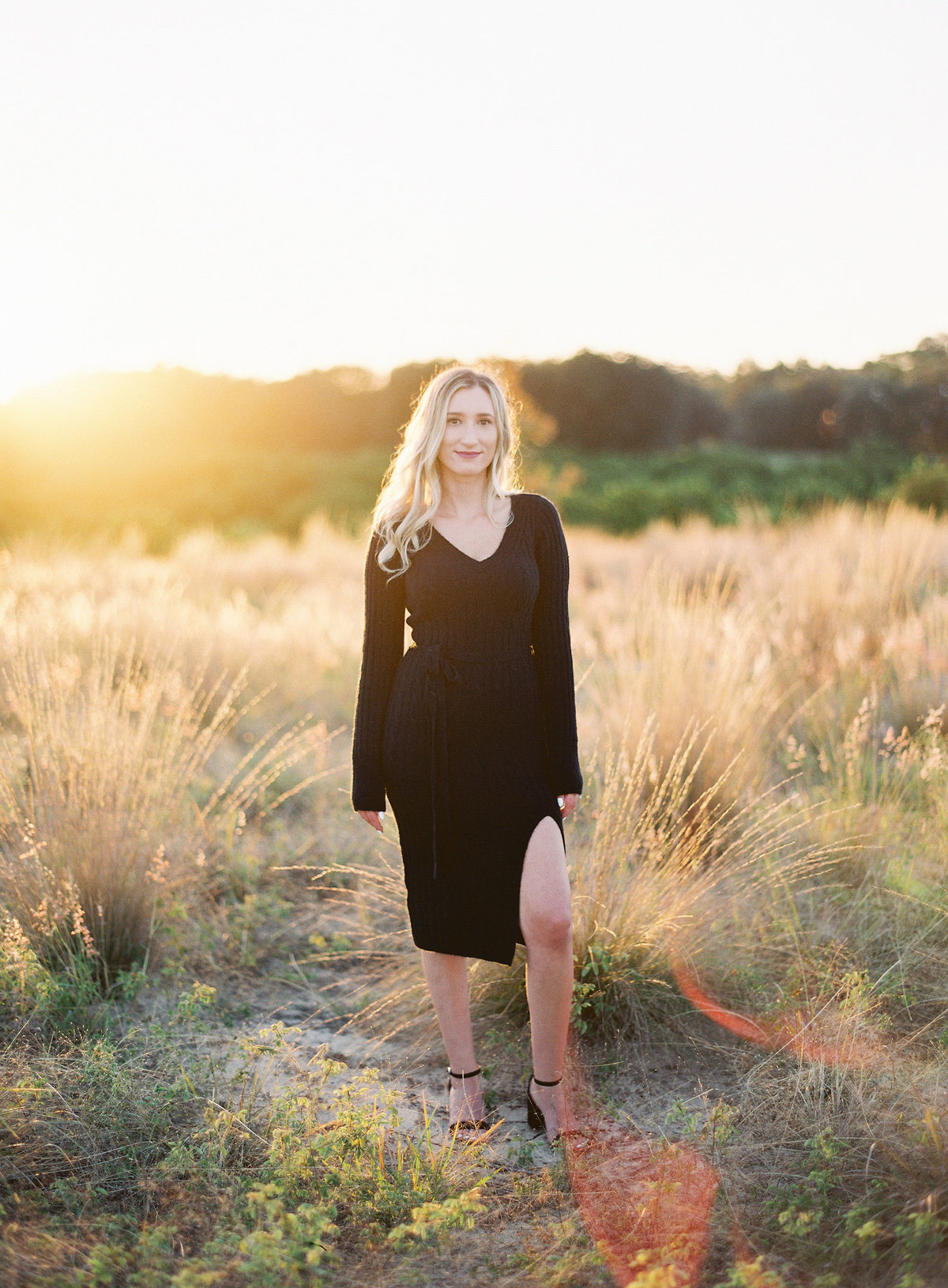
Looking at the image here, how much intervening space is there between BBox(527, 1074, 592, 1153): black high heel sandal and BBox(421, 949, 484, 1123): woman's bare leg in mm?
132

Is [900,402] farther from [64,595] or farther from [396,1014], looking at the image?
[396,1014]

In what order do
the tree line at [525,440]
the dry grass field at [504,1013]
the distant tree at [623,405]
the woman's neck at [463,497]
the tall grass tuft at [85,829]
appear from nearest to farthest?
the dry grass field at [504,1013]
the woman's neck at [463,497]
the tall grass tuft at [85,829]
the tree line at [525,440]
the distant tree at [623,405]

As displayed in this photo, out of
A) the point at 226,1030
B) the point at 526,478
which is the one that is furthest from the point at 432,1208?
the point at 526,478

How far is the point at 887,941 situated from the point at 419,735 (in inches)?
68.1

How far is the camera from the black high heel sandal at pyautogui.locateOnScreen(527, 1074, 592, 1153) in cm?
230

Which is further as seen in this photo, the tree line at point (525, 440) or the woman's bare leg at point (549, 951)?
the tree line at point (525, 440)

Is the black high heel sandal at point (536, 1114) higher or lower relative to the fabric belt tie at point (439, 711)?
lower

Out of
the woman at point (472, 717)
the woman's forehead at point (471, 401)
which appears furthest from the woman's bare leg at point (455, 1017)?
the woman's forehead at point (471, 401)

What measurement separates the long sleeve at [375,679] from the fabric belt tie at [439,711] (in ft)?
0.46

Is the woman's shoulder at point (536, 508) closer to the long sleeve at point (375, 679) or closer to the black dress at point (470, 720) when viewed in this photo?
the black dress at point (470, 720)

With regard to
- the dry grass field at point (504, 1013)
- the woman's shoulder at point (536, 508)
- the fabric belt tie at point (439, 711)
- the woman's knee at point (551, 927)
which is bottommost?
the dry grass field at point (504, 1013)

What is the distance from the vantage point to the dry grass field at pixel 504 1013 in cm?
188

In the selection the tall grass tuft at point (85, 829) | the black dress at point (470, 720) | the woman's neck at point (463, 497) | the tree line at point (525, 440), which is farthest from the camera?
the tree line at point (525, 440)

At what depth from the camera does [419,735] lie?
234 cm
